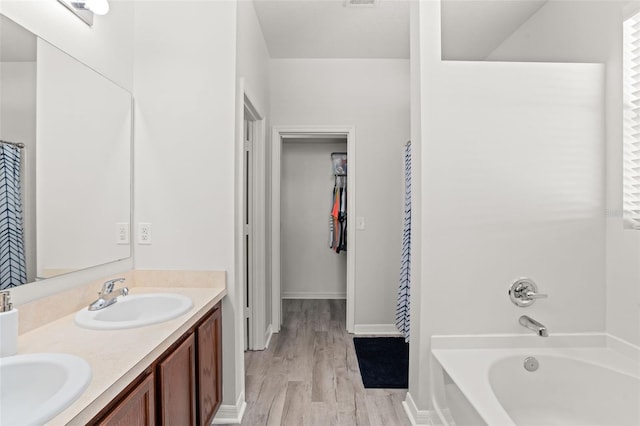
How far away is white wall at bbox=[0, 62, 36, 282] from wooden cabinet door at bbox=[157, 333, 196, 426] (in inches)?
25.2

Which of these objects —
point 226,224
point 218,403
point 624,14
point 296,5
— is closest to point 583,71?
Answer: point 624,14

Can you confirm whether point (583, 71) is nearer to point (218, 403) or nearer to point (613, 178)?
point (613, 178)

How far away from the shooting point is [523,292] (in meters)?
1.94

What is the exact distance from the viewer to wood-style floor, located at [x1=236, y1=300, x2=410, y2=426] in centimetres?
212

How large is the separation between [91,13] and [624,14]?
271 centimetres

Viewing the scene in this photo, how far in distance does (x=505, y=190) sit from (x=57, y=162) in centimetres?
222

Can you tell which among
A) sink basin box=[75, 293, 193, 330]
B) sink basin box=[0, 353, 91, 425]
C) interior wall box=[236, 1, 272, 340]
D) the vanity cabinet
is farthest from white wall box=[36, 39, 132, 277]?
interior wall box=[236, 1, 272, 340]

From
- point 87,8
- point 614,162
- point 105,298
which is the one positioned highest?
point 87,8

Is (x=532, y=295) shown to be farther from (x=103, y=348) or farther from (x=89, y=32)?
(x=89, y=32)

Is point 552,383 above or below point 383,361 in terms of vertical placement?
above

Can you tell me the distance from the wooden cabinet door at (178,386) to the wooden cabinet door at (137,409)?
66 mm

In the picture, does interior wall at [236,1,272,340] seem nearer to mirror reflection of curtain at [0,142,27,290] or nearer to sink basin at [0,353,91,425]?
mirror reflection of curtain at [0,142,27,290]

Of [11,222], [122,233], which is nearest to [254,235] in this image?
[122,233]

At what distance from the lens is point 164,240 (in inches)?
81.5
